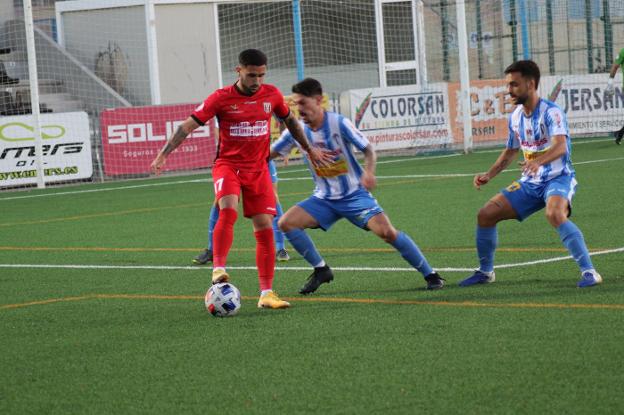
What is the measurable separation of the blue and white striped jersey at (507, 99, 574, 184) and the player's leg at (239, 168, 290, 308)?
6.02ft

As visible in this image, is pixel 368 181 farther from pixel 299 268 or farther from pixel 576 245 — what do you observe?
pixel 299 268

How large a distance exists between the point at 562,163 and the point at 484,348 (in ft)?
8.68

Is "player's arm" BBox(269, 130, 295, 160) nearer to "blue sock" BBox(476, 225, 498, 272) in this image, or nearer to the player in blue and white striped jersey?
the player in blue and white striped jersey

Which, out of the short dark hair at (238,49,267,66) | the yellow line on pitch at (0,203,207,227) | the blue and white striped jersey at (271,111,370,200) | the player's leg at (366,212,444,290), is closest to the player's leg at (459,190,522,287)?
the player's leg at (366,212,444,290)

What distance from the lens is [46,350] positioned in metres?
7.02

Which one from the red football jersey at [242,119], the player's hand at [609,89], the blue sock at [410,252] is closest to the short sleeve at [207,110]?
the red football jersey at [242,119]

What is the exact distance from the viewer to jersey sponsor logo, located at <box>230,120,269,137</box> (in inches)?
342

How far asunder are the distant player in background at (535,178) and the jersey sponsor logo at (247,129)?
1.64 metres

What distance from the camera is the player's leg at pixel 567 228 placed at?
826 cm

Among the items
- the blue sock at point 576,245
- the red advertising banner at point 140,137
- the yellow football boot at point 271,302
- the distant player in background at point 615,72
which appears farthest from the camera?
the red advertising banner at point 140,137

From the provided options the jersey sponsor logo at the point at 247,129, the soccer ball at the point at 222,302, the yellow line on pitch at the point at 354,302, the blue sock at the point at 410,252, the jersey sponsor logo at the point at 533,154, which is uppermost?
the jersey sponsor logo at the point at 247,129

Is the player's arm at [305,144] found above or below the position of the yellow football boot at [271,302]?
above

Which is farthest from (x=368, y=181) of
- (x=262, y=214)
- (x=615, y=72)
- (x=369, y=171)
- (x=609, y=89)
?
(x=609, y=89)

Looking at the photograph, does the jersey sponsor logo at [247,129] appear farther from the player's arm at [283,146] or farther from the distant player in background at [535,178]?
the distant player in background at [535,178]
